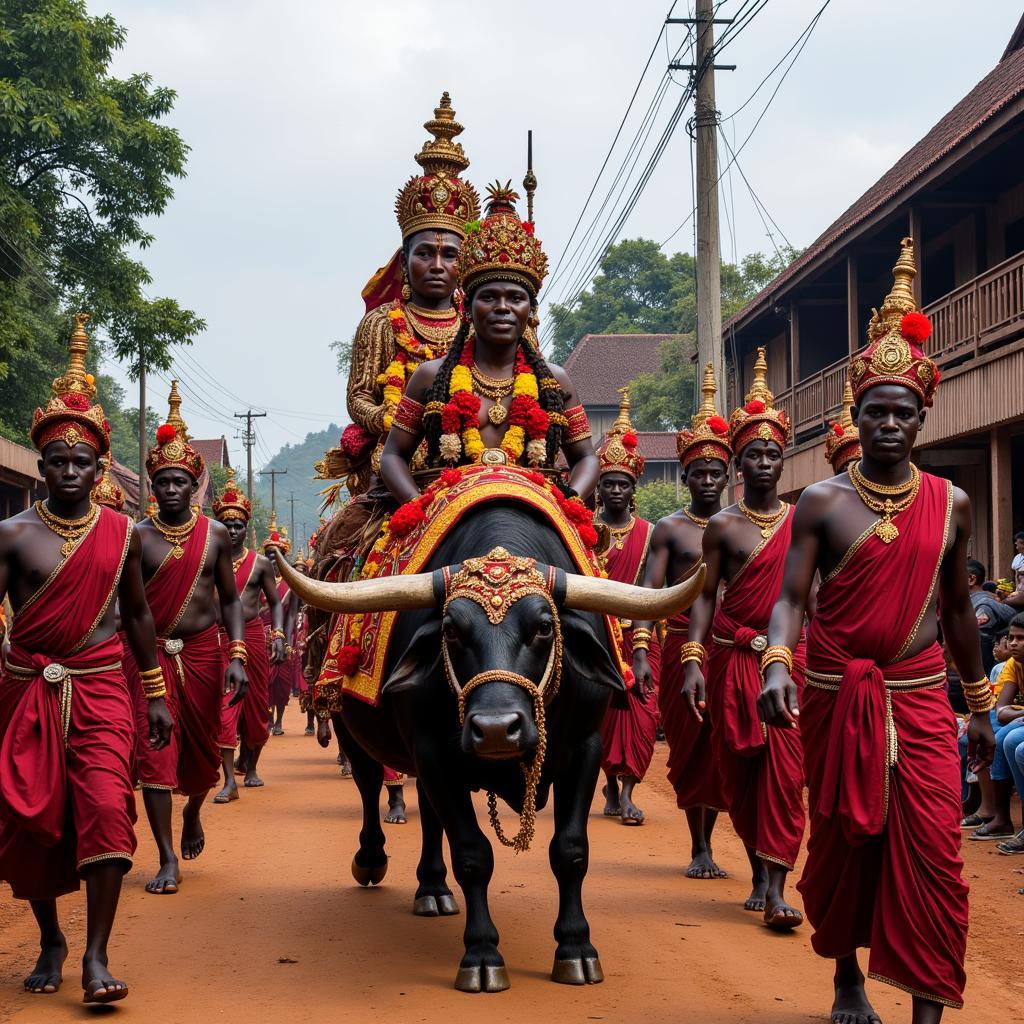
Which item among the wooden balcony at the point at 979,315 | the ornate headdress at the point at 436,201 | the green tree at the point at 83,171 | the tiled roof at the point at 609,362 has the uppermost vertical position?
the tiled roof at the point at 609,362

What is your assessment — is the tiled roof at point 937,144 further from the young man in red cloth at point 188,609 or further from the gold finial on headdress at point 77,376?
the gold finial on headdress at point 77,376

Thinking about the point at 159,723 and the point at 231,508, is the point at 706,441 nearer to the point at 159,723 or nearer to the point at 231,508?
the point at 159,723

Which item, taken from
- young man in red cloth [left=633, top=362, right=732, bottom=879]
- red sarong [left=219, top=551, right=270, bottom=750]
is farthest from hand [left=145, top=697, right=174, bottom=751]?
red sarong [left=219, top=551, right=270, bottom=750]

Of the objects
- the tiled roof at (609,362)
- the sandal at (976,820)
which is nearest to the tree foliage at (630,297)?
the tiled roof at (609,362)

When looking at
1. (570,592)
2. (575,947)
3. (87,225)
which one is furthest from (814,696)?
(87,225)

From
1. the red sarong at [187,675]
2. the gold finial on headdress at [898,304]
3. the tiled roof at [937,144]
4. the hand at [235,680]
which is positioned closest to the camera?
the gold finial on headdress at [898,304]

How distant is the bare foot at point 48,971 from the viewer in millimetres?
6379

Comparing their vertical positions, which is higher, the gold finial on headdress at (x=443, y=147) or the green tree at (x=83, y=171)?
the green tree at (x=83, y=171)

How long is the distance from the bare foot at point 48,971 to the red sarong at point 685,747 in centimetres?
378

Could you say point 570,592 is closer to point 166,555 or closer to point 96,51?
point 166,555

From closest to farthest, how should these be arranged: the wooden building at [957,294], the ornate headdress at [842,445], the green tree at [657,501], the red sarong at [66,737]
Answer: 1. the red sarong at [66,737]
2. the ornate headdress at [842,445]
3. the wooden building at [957,294]
4. the green tree at [657,501]

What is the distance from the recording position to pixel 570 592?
6.29 metres

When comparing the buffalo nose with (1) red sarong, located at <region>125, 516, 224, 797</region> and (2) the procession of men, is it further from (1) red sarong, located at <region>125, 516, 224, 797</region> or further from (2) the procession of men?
(1) red sarong, located at <region>125, 516, 224, 797</region>

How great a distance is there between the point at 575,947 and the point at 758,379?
4.31 meters
